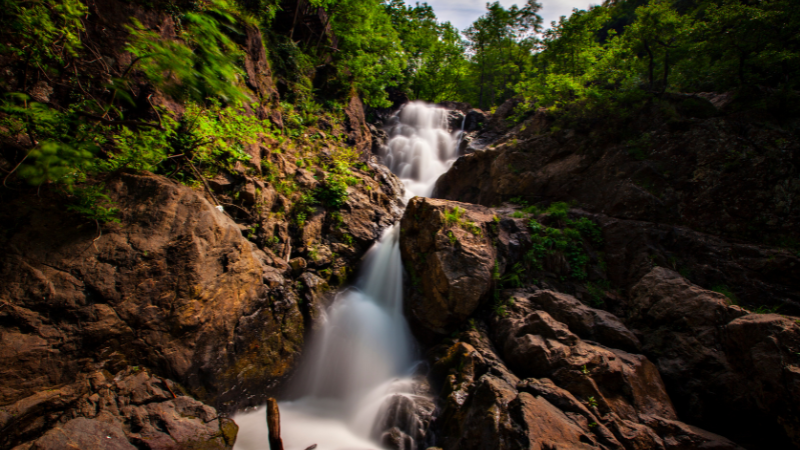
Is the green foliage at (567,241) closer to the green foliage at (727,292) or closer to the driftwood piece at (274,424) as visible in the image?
the green foliage at (727,292)

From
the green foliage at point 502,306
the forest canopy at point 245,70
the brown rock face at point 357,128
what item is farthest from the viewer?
the brown rock face at point 357,128

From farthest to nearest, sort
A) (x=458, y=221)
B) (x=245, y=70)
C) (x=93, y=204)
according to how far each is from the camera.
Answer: (x=245, y=70) < (x=458, y=221) < (x=93, y=204)

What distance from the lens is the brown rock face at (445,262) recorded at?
7113mm

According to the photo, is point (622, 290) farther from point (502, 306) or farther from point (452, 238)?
point (452, 238)

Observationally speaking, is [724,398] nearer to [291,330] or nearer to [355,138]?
[291,330]

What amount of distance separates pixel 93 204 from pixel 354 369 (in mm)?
5687

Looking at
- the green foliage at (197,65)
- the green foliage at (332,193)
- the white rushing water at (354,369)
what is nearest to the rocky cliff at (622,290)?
the white rushing water at (354,369)

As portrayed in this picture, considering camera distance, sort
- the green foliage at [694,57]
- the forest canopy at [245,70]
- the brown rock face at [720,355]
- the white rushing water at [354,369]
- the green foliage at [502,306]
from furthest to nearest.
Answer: the green foliage at [694,57], the green foliage at [502,306], the white rushing water at [354,369], the brown rock face at [720,355], the forest canopy at [245,70]

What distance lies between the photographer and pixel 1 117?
3459 mm

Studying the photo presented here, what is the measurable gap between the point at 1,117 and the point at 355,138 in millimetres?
11469

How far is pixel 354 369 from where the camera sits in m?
6.98

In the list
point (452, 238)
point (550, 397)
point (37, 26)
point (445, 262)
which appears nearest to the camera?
point (37, 26)

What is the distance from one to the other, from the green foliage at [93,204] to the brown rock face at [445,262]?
617cm

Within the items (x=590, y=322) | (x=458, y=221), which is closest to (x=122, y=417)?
(x=458, y=221)
